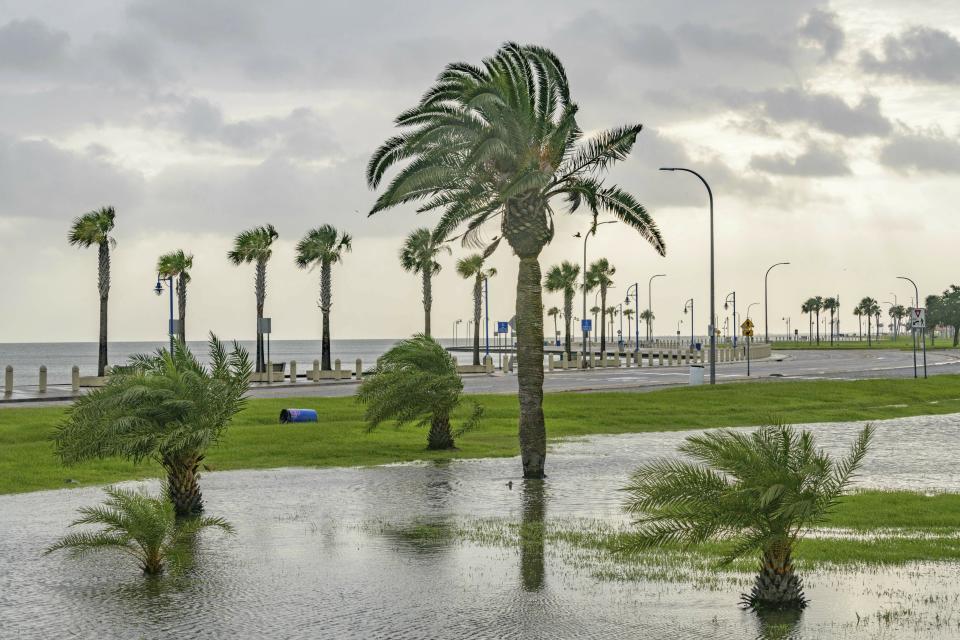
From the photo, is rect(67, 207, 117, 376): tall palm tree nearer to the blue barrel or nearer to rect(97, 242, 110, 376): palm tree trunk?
rect(97, 242, 110, 376): palm tree trunk

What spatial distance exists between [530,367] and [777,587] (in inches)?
423

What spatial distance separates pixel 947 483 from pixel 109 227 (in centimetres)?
5169

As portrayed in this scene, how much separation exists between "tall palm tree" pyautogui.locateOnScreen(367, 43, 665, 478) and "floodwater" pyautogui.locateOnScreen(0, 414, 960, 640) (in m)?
4.06

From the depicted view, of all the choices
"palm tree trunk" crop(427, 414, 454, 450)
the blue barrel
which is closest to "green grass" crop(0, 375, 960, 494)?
"palm tree trunk" crop(427, 414, 454, 450)

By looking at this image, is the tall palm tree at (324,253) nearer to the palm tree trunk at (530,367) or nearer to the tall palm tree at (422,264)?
the tall palm tree at (422,264)

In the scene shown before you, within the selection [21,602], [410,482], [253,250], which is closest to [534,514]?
[410,482]

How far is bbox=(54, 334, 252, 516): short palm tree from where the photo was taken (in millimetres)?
14727

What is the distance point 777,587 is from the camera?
33.3ft

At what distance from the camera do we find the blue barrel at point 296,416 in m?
30.1

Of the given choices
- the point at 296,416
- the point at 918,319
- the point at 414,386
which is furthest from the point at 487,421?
the point at 918,319

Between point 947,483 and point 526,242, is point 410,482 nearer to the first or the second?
point 526,242

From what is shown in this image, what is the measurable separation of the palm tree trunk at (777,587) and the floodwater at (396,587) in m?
0.23

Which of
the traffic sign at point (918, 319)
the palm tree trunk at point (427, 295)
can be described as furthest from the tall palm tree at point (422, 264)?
the traffic sign at point (918, 319)

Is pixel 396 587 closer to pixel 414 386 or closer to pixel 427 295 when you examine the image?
pixel 414 386
